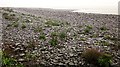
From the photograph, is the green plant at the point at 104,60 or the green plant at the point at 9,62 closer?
the green plant at the point at 9,62

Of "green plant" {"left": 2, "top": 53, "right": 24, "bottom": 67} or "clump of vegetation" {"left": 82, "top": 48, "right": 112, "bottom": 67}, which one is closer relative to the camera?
"green plant" {"left": 2, "top": 53, "right": 24, "bottom": 67}

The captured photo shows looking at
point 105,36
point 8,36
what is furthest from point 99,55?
point 8,36

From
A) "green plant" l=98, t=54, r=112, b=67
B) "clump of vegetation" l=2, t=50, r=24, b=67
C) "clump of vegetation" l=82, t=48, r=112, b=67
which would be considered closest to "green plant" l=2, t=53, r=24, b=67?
"clump of vegetation" l=2, t=50, r=24, b=67

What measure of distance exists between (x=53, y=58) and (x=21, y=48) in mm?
2826

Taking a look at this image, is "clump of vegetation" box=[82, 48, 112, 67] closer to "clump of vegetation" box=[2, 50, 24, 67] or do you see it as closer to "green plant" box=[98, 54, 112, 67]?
"green plant" box=[98, 54, 112, 67]

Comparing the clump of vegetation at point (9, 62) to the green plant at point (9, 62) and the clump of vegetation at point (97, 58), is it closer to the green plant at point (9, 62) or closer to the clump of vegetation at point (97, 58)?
the green plant at point (9, 62)

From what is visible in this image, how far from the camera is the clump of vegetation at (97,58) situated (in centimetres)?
1208

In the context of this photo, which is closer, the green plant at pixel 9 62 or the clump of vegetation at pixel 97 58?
the green plant at pixel 9 62

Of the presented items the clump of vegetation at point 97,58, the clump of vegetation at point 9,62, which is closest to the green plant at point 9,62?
the clump of vegetation at point 9,62

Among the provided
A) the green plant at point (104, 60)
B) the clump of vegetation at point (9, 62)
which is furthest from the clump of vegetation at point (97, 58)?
the clump of vegetation at point (9, 62)

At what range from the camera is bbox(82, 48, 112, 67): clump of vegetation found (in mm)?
12084

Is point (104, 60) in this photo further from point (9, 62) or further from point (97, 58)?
point (9, 62)

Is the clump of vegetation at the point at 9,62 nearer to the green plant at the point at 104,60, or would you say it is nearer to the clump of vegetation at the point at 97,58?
the clump of vegetation at the point at 97,58

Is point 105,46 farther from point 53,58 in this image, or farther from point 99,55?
Answer: point 53,58
